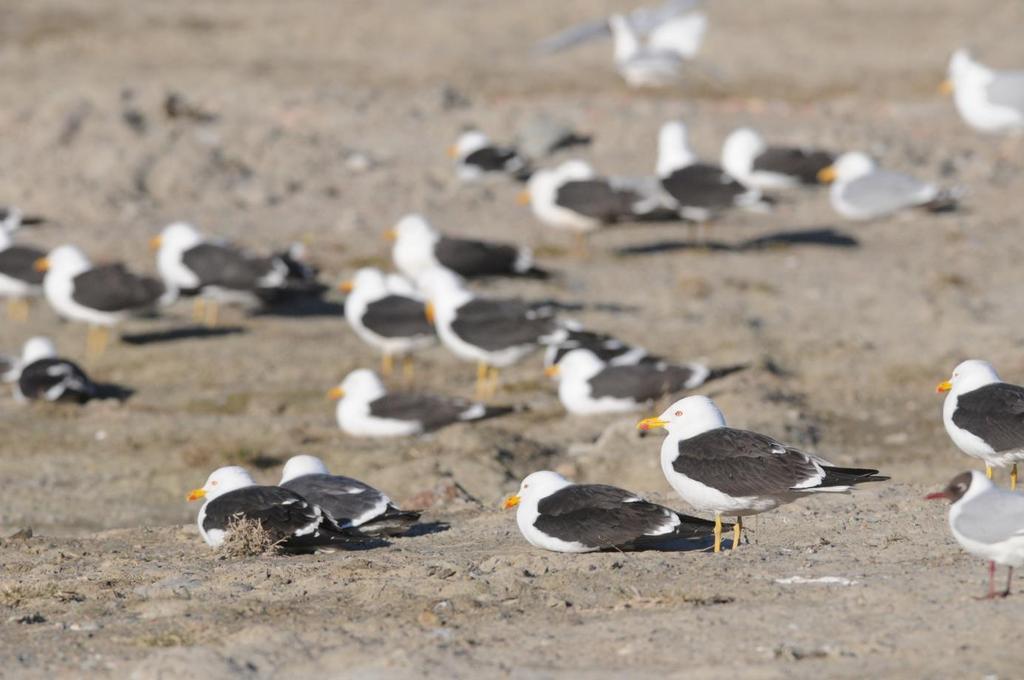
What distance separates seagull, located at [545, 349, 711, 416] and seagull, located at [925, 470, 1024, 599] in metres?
6.38

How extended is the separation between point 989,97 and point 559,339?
11164 millimetres

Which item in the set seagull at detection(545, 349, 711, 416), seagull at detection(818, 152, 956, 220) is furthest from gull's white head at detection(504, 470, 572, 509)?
seagull at detection(818, 152, 956, 220)

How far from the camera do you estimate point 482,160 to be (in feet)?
73.5

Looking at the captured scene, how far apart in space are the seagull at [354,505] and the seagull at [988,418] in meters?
3.20

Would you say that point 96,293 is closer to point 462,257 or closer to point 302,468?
point 462,257

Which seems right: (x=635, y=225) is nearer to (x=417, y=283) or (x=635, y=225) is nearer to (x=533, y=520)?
(x=417, y=283)

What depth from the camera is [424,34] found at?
35.5 meters

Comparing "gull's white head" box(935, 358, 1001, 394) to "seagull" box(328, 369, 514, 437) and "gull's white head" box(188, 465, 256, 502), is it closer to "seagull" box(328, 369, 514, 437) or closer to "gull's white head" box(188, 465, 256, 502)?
"gull's white head" box(188, 465, 256, 502)

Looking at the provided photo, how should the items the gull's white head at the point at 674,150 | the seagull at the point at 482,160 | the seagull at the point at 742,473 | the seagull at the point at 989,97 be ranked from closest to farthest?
the seagull at the point at 742,473 → the gull's white head at the point at 674,150 → the seagull at the point at 482,160 → the seagull at the point at 989,97

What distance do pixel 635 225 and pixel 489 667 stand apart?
1522cm

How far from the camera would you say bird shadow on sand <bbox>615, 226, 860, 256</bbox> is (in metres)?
20.3

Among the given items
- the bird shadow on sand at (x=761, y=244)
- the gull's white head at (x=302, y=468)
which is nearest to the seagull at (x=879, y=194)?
the bird shadow on sand at (x=761, y=244)

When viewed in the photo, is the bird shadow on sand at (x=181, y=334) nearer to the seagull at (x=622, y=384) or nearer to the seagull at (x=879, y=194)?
the seagull at (x=622, y=384)

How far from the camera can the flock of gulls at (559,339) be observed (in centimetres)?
880
